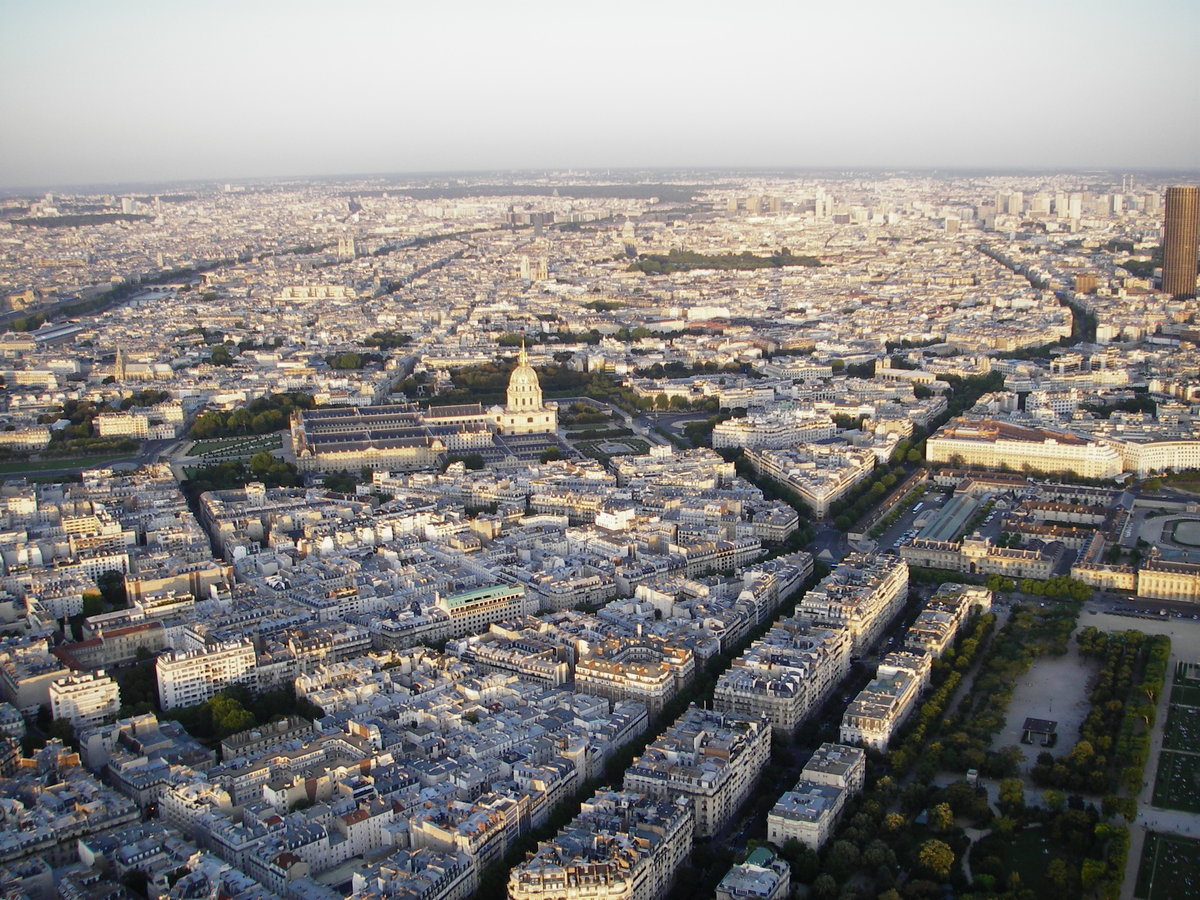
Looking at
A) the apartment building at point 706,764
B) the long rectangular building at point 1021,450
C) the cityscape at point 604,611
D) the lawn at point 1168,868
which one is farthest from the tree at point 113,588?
the long rectangular building at point 1021,450

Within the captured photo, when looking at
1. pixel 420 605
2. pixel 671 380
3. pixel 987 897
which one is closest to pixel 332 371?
pixel 671 380

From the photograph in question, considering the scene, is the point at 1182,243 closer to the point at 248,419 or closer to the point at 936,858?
the point at 248,419

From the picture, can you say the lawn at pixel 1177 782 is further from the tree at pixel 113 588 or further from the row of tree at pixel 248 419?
the row of tree at pixel 248 419

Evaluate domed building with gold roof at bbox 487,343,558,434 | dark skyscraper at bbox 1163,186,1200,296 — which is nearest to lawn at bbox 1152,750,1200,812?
domed building with gold roof at bbox 487,343,558,434

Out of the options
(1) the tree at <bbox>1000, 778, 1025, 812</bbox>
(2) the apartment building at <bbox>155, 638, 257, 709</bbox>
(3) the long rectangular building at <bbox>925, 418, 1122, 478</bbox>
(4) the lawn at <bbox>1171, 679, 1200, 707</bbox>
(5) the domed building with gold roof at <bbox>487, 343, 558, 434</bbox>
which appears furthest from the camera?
(5) the domed building with gold roof at <bbox>487, 343, 558, 434</bbox>

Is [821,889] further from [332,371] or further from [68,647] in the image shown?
[332,371]

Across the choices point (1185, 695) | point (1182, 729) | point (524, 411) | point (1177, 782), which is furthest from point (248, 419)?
point (1177, 782)

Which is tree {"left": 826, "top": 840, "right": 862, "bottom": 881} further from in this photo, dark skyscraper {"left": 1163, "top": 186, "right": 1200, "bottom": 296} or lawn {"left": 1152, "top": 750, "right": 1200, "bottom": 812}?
dark skyscraper {"left": 1163, "top": 186, "right": 1200, "bottom": 296}

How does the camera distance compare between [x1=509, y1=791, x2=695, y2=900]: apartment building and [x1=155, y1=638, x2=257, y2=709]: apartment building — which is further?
[x1=155, y1=638, x2=257, y2=709]: apartment building
